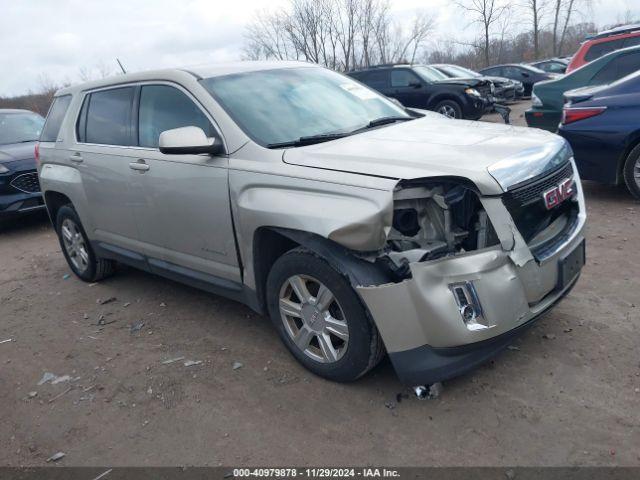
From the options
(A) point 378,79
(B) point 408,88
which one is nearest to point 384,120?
(B) point 408,88

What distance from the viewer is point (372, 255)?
279 cm

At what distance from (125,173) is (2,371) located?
5.52ft

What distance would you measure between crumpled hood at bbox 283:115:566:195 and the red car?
8.59 m

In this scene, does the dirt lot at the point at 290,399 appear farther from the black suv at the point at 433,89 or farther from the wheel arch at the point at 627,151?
the black suv at the point at 433,89

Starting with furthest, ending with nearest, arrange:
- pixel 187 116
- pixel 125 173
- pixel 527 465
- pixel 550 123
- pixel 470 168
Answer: pixel 550 123 < pixel 125 173 < pixel 187 116 < pixel 470 168 < pixel 527 465

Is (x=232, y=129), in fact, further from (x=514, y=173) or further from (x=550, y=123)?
(x=550, y=123)

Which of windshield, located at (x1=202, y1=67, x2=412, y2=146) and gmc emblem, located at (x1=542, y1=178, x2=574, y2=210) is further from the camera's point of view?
windshield, located at (x1=202, y1=67, x2=412, y2=146)

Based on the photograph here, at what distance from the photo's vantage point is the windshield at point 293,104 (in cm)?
352

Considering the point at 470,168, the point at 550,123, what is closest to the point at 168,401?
the point at 470,168

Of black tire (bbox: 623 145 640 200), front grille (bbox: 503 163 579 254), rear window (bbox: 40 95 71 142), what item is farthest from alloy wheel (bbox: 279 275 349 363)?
black tire (bbox: 623 145 640 200)

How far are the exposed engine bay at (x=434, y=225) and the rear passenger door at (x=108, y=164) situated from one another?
2207 millimetres

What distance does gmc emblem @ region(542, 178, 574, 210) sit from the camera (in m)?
2.95

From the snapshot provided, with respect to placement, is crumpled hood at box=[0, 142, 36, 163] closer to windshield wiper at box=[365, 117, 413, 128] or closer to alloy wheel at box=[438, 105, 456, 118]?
windshield wiper at box=[365, 117, 413, 128]

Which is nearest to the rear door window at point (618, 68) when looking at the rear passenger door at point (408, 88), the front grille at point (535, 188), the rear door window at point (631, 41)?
the rear door window at point (631, 41)
